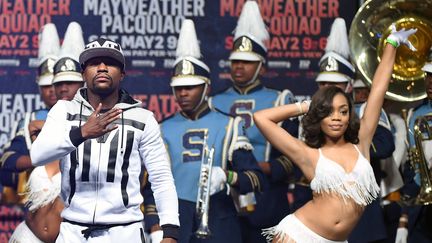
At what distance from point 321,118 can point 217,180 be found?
167 centimetres

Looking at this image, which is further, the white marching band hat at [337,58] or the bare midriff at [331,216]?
the white marching band hat at [337,58]

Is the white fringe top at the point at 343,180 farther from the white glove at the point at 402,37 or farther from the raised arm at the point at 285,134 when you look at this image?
the white glove at the point at 402,37

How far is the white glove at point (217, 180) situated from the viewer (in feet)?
30.0

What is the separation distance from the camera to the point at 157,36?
10.5 m

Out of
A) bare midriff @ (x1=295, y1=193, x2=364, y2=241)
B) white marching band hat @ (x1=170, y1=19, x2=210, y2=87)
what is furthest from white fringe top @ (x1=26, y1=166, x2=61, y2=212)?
bare midriff @ (x1=295, y1=193, x2=364, y2=241)

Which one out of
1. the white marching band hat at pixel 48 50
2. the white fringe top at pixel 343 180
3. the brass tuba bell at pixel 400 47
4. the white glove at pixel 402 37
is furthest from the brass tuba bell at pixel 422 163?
the white marching band hat at pixel 48 50

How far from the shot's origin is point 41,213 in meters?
8.92

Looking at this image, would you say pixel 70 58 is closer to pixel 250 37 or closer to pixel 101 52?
pixel 250 37

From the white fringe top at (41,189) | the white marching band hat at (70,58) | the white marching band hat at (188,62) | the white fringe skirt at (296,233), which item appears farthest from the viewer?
the white marching band hat at (70,58)

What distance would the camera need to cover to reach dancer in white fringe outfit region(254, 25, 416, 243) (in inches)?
299

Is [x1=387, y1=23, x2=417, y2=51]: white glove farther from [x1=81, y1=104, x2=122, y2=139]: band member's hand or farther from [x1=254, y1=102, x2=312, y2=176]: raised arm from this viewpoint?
[x1=81, y1=104, x2=122, y2=139]: band member's hand

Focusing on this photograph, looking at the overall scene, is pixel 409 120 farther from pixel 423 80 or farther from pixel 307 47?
pixel 307 47

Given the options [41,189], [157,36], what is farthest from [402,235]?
[41,189]

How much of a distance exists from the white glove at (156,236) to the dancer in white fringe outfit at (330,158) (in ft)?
5.11
